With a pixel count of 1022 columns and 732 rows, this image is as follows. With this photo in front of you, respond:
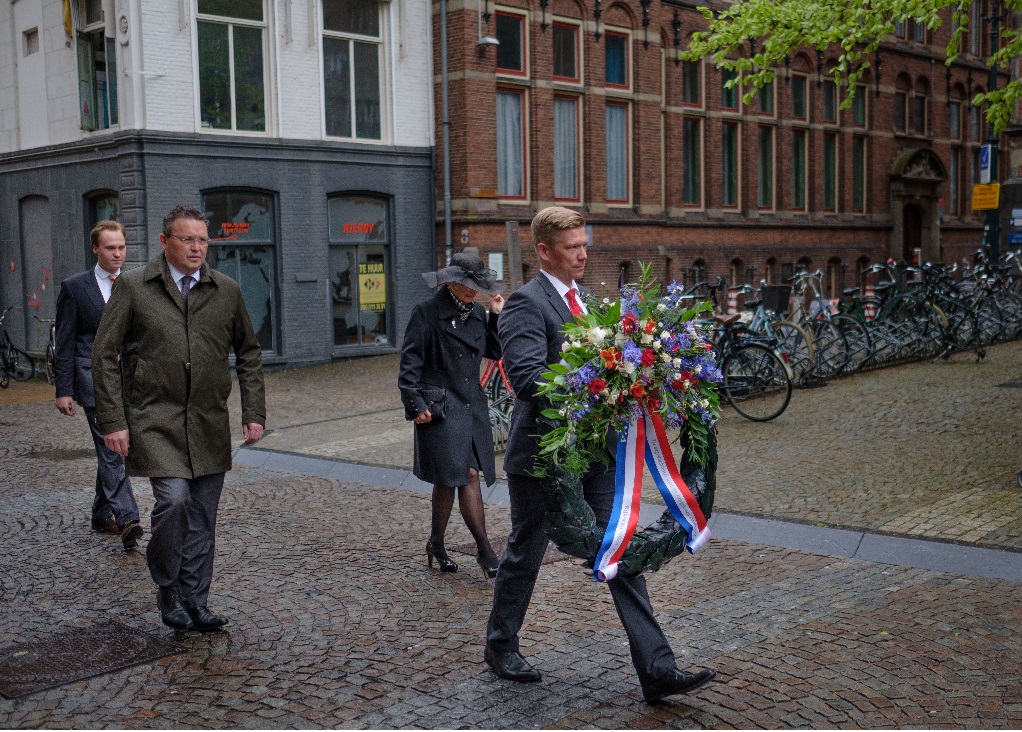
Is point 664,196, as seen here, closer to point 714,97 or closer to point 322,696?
point 714,97

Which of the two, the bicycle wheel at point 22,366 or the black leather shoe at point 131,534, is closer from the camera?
the black leather shoe at point 131,534

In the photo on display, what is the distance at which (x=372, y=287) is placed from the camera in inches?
814

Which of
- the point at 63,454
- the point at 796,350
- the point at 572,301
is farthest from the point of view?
the point at 796,350

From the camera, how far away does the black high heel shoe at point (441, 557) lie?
654 cm

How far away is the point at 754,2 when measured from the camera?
13266mm

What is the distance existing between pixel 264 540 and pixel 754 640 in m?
3.42

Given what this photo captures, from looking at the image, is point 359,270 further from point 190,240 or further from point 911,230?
point 911,230

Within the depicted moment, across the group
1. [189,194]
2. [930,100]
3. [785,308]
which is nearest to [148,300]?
[785,308]

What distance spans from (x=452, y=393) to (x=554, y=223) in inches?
80.8

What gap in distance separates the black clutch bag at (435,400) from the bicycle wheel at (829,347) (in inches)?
343

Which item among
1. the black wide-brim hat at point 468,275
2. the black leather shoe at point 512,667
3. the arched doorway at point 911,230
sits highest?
the arched doorway at point 911,230

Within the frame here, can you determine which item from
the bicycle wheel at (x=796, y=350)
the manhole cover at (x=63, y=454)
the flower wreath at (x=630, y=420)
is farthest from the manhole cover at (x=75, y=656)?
the bicycle wheel at (x=796, y=350)

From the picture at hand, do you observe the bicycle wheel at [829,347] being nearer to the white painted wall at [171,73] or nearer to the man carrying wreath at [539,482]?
the white painted wall at [171,73]

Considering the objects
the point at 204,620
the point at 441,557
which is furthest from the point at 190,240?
the point at 441,557
